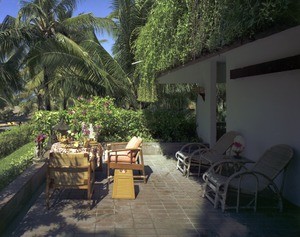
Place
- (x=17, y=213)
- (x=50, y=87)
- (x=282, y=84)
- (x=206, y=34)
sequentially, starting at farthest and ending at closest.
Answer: (x=50, y=87) → (x=282, y=84) → (x=17, y=213) → (x=206, y=34)

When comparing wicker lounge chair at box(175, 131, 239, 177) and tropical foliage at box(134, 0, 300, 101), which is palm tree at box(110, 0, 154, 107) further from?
tropical foliage at box(134, 0, 300, 101)

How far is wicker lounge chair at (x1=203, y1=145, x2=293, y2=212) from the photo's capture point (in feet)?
16.9

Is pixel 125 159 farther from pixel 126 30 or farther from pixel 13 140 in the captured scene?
pixel 126 30

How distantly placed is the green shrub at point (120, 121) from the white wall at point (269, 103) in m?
3.28

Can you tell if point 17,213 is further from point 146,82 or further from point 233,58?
point 233,58

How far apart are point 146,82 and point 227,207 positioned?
4.24 m

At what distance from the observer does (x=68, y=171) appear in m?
5.42

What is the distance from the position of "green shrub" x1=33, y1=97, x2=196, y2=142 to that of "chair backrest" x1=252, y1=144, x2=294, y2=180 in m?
5.56

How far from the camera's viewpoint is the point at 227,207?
5293 millimetres

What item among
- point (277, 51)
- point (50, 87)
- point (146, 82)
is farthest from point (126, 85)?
point (277, 51)

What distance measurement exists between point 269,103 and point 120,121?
5621 millimetres

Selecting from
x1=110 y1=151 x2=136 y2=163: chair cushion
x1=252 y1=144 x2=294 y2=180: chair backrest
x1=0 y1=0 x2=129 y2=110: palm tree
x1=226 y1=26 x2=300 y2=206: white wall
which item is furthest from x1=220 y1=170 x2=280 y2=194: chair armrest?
x1=0 y1=0 x2=129 y2=110: palm tree

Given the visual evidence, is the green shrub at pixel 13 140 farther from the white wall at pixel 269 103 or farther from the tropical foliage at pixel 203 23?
the tropical foliage at pixel 203 23

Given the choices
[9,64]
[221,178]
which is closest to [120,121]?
[221,178]
